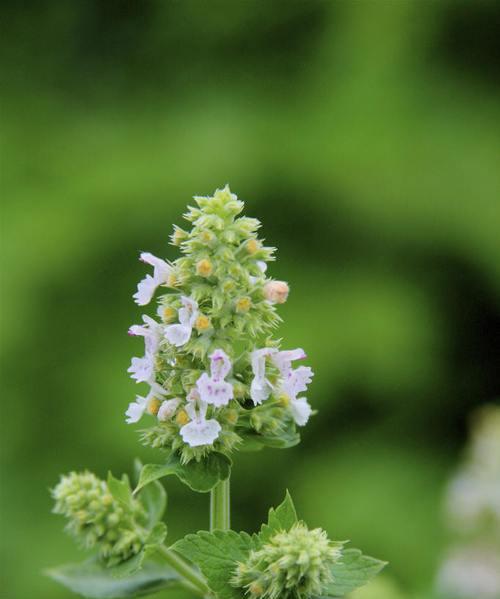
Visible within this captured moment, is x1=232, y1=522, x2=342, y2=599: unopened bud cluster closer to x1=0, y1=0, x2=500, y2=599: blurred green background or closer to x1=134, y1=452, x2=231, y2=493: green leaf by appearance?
x1=134, y1=452, x2=231, y2=493: green leaf

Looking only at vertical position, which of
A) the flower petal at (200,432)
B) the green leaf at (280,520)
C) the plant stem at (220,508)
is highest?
the flower petal at (200,432)

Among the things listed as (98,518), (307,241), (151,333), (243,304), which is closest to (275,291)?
(243,304)

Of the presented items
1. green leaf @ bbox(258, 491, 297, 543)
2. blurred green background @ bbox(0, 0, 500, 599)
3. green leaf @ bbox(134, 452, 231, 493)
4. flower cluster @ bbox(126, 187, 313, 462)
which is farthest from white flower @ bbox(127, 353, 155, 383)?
blurred green background @ bbox(0, 0, 500, 599)

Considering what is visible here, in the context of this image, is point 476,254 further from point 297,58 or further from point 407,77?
point 297,58

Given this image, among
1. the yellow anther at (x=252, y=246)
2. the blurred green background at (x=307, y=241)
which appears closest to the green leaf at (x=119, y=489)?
the yellow anther at (x=252, y=246)

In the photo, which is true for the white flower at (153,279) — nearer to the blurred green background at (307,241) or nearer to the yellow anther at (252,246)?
the yellow anther at (252,246)

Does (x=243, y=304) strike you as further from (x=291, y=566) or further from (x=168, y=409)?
(x=291, y=566)
